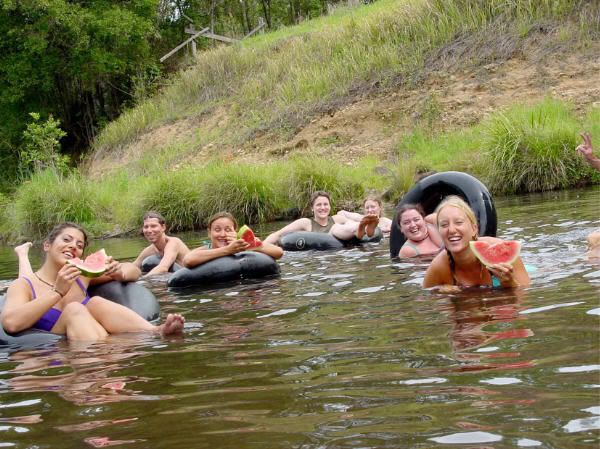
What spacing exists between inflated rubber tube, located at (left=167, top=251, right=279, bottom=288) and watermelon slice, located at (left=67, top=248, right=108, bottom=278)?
2.58m

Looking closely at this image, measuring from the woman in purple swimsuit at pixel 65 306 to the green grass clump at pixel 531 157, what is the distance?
1201 centimetres

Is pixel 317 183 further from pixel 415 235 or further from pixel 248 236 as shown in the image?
pixel 248 236

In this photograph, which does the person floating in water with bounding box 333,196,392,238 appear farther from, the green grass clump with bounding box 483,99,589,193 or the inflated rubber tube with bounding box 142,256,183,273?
the green grass clump with bounding box 483,99,589,193

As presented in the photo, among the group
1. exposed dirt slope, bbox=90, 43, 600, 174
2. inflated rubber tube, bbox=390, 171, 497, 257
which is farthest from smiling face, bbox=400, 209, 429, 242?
exposed dirt slope, bbox=90, 43, 600, 174

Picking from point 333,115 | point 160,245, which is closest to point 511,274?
point 160,245

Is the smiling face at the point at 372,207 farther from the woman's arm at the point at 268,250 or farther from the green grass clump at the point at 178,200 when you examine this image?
the green grass clump at the point at 178,200

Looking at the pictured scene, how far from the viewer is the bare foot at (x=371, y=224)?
38.0 ft

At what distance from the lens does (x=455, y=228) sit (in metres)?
6.85

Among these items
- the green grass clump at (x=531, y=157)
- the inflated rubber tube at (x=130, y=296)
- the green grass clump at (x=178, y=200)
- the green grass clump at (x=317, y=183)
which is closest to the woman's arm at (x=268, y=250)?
the inflated rubber tube at (x=130, y=296)

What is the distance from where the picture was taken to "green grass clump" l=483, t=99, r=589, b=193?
17.1m

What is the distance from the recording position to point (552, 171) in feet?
56.1

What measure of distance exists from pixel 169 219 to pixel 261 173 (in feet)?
7.95

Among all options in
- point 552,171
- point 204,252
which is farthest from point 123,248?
point 552,171

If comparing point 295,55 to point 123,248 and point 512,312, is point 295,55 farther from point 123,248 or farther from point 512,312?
point 512,312
